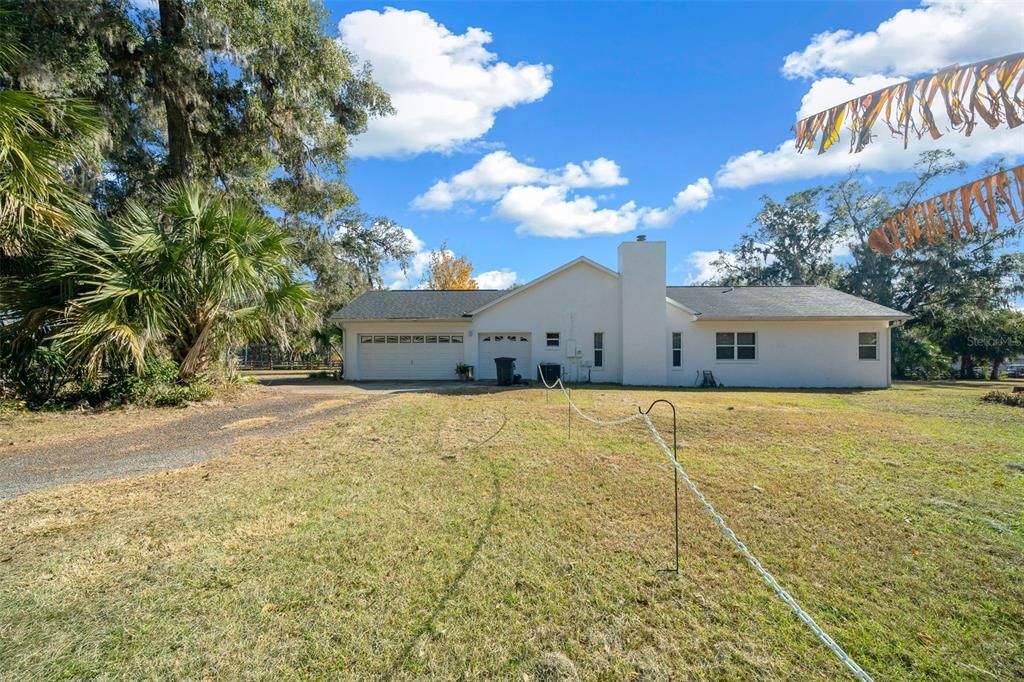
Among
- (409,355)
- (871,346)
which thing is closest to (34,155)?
(409,355)

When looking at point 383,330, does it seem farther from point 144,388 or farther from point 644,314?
point 644,314

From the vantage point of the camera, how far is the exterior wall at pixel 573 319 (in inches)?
734

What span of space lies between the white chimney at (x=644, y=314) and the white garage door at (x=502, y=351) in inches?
159

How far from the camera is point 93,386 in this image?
9.87 m

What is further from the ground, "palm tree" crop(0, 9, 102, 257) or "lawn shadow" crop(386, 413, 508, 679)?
"palm tree" crop(0, 9, 102, 257)

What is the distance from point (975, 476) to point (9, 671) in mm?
8948

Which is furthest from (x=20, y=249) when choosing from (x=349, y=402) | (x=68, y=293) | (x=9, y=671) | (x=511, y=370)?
(x=511, y=370)

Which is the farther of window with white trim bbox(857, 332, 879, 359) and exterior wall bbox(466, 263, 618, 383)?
exterior wall bbox(466, 263, 618, 383)

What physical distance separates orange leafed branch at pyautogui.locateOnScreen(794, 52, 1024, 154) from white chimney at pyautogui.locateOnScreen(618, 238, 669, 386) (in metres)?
13.9

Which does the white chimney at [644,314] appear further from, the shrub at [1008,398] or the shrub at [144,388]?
the shrub at [144,388]

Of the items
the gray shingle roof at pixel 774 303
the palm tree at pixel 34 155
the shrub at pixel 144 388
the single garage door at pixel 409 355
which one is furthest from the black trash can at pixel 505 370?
the palm tree at pixel 34 155

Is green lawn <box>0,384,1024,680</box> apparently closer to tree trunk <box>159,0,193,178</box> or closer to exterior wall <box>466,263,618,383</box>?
tree trunk <box>159,0,193,178</box>

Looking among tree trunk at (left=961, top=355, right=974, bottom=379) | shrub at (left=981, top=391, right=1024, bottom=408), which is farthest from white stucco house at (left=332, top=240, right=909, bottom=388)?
tree trunk at (left=961, top=355, right=974, bottom=379)

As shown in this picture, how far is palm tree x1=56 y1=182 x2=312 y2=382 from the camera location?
9156mm
